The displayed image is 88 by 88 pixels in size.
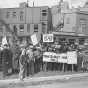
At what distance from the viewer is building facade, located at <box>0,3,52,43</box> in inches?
1185

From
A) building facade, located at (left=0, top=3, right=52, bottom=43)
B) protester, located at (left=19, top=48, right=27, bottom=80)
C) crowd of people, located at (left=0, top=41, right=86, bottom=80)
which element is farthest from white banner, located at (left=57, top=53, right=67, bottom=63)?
building facade, located at (left=0, top=3, right=52, bottom=43)

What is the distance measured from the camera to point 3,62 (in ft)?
29.0

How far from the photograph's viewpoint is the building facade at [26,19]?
98.7 feet

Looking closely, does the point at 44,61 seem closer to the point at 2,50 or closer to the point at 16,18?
the point at 2,50

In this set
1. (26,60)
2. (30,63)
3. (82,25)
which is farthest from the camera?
(82,25)

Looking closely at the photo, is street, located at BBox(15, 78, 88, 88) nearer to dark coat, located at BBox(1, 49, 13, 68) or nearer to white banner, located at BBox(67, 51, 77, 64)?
white banner, located at BBox(67, 51, 77, 64)

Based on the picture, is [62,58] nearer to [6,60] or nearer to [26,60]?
[26,60]

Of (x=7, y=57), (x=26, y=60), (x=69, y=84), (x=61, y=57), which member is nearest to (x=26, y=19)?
(x=61, y=57)

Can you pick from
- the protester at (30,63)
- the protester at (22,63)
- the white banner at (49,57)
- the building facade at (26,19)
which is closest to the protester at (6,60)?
the protester at (22,63)

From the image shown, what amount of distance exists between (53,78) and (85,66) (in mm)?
2654

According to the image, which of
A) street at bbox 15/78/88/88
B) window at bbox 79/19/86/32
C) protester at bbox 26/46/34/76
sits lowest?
street at bbox 15/78/88/88

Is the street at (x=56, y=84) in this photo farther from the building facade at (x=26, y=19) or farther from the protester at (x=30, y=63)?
the building facade at (x=26, y=19)

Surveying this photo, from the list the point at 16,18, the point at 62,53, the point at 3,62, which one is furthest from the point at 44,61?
the point at 16,18

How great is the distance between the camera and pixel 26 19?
31016mm
